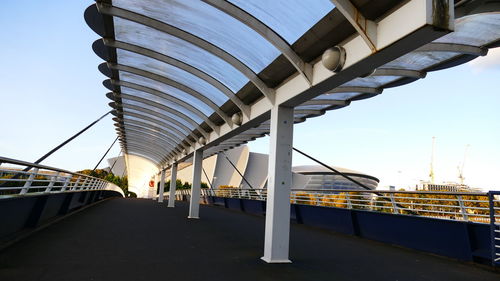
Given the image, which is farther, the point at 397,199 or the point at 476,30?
the point at 397,199

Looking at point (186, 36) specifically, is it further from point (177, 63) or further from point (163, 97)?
point (163, 97)

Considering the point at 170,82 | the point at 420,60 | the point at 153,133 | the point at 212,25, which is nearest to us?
the point at 212,25

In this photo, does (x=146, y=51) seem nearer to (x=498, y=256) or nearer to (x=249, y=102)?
(x=249, y=102)

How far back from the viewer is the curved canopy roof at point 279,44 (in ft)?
14.1

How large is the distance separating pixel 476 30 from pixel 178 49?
19.2ft

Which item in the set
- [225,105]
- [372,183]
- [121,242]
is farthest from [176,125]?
[372,183]

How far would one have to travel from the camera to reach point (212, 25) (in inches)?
256

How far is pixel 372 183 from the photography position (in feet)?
297

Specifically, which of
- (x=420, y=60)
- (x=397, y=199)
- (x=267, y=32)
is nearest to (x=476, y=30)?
(x=420, y=60)

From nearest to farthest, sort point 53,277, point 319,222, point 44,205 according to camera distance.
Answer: point 53,277
point 44,205
point 319,222

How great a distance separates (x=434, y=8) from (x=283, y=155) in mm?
3832

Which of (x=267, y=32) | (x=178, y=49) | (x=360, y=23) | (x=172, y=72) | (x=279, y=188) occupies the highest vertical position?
(x=172, y=72)

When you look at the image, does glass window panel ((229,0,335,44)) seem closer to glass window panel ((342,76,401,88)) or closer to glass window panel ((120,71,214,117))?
glass window panel ((342,76,401,88))

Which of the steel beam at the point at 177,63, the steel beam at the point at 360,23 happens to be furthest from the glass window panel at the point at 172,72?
the steel beam at the point at 360,23
